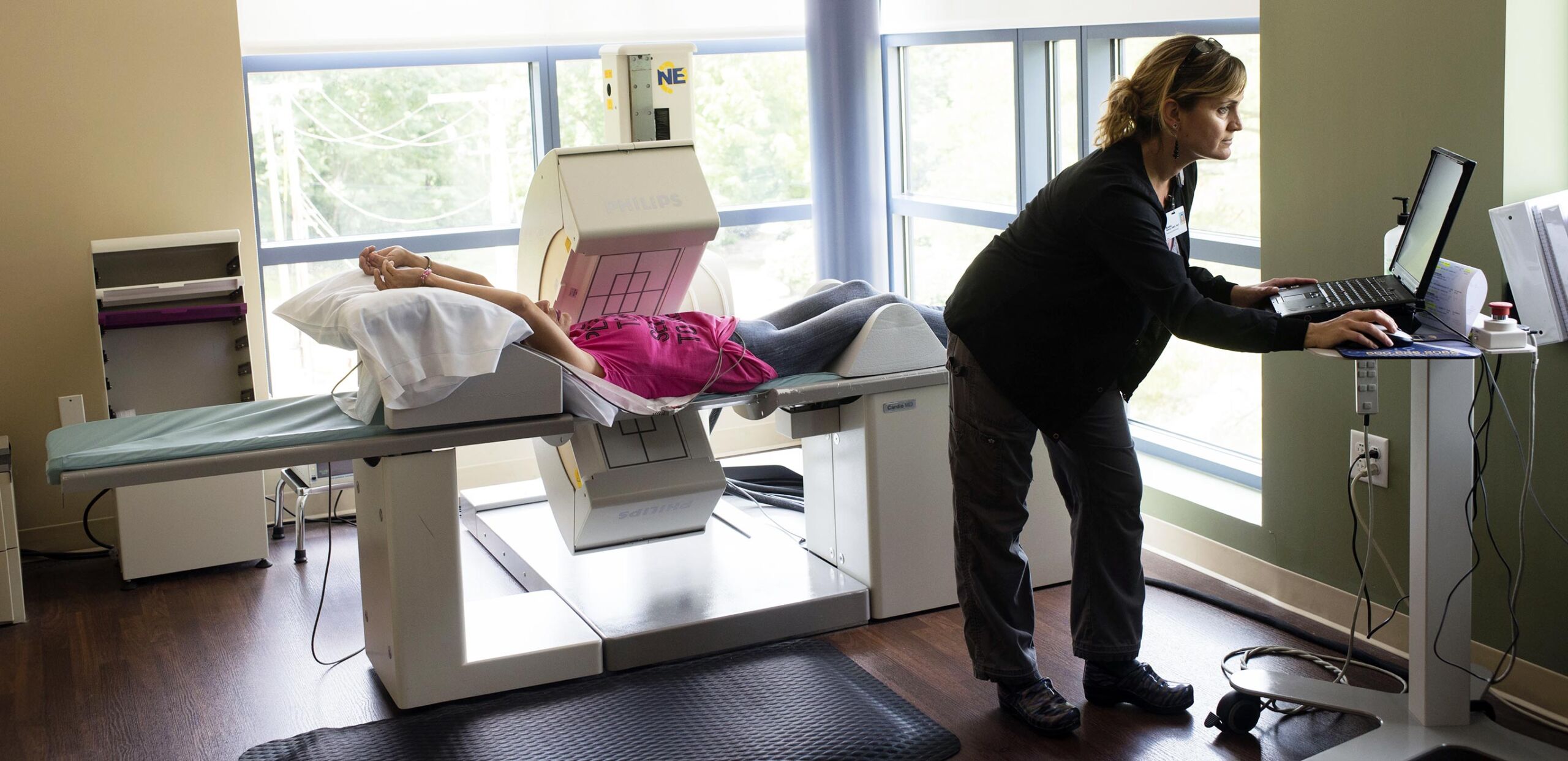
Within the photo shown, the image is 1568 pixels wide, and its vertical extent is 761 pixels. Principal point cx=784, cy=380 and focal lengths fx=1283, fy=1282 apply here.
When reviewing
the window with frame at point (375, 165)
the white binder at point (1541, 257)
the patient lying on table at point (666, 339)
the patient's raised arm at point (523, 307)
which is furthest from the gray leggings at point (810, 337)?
the window with frame at point (375, 165)

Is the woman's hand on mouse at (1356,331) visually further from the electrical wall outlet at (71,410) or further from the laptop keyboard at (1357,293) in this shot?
the electrical wall outlet at (71,410)

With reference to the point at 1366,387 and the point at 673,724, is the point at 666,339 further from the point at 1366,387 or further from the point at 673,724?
the point at 1366,387

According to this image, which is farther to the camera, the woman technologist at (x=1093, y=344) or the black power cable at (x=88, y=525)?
the black power cable at (x=88, y=525)

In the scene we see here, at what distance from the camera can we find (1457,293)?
2.26 metres

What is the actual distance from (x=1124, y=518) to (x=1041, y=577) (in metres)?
0.92

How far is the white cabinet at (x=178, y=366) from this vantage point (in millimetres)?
3803

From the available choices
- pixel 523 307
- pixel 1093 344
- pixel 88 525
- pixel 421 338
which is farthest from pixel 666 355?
pixel 88 525

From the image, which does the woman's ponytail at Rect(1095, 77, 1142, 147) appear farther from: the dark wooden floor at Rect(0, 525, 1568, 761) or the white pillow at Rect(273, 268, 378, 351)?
the white pillow at Rect(273, 268, 378, 351)

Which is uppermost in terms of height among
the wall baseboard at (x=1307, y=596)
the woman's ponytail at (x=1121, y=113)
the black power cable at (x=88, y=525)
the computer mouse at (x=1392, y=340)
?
the woman's ponytail at (x=1121, y=113)

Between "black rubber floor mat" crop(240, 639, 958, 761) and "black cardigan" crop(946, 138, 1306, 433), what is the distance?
2.41 feet

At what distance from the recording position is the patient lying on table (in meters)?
2.99

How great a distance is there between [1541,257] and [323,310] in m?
2.46

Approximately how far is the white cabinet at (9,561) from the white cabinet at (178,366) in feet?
1.04

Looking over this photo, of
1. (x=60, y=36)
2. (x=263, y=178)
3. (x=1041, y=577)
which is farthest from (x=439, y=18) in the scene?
(x=1041, y=577)
